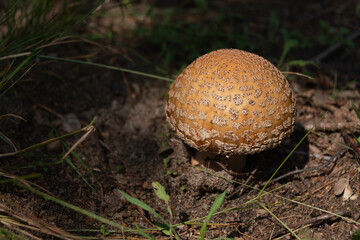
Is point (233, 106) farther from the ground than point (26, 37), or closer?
closer

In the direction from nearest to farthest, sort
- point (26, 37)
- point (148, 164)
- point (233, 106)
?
point (233, 106) < point (26, 37) < point (148, 164)

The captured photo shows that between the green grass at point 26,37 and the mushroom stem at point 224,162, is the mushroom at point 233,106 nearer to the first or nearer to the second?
the mushroom stem at point 224,162

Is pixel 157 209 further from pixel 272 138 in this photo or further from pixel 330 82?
pixel 330 82

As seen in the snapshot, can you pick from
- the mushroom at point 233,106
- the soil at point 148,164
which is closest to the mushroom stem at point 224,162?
the soil at point 148,164

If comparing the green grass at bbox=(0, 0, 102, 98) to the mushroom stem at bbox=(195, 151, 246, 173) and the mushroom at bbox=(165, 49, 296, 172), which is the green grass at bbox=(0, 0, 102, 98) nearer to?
the mushroom at bbox=(165, 49, 296, 172)

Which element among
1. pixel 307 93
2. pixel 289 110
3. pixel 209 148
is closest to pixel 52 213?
pixel 209 148

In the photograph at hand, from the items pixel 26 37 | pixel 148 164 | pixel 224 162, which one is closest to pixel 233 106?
pixel 224 162

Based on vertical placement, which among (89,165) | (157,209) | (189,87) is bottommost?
(157,209)

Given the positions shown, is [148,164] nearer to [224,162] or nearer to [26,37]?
[224,162]
